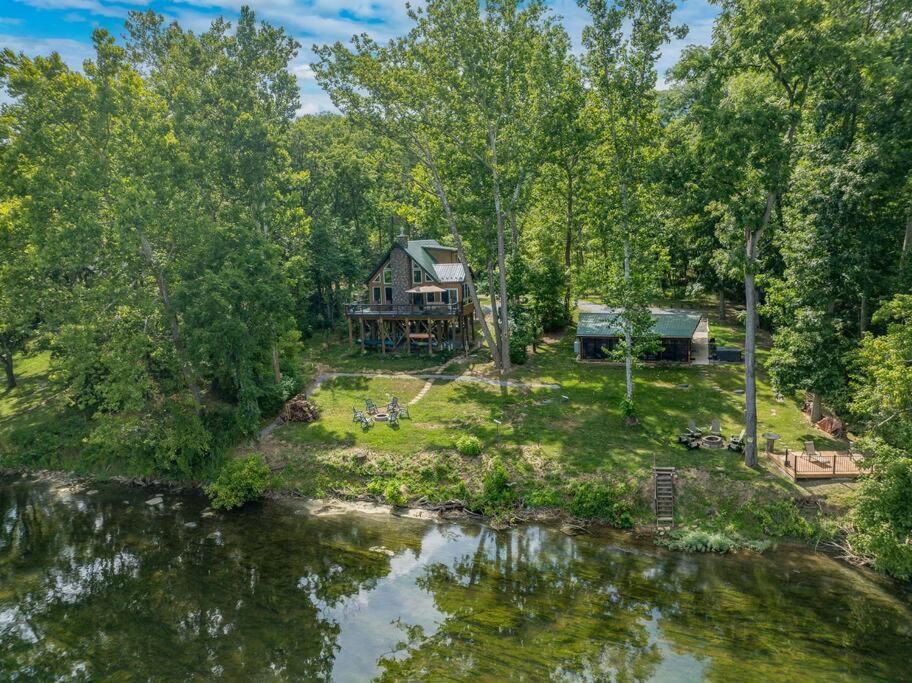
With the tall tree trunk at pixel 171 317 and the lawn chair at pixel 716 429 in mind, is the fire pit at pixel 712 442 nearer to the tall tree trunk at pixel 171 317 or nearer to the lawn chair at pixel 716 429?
the lawn chair at pixel 716 429

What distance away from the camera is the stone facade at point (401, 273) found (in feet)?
135

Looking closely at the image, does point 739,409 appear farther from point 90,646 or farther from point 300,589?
point 90,646

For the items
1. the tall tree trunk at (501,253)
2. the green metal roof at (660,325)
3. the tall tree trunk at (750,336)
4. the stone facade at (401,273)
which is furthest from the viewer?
the stone facade at (401,273)

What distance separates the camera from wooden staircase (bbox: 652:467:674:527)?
68.1ft

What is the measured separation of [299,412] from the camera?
2959 cm

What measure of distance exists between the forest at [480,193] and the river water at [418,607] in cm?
409

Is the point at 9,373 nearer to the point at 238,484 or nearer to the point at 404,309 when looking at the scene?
the point at 238,484

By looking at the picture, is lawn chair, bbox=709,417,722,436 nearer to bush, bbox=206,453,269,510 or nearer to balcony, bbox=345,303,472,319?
balcony, bbox=345,303,472,319

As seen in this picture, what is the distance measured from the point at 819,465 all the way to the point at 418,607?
16448 millimetres

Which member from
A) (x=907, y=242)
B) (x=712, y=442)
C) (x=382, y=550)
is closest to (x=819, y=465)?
(x=712, y=442)

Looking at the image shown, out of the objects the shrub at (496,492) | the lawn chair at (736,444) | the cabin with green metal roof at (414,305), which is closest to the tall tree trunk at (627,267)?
the lawn chair at (736,444)

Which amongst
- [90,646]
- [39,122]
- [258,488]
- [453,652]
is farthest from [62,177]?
[453,652]

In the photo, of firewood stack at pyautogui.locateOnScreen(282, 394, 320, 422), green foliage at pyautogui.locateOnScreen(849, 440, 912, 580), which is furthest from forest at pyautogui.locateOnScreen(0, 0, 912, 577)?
firewood stack at pyautogui.locateOnScreen(282, 394, 320, 422)

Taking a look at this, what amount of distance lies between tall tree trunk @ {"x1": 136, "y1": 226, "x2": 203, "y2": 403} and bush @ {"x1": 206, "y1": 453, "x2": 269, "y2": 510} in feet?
15.4
